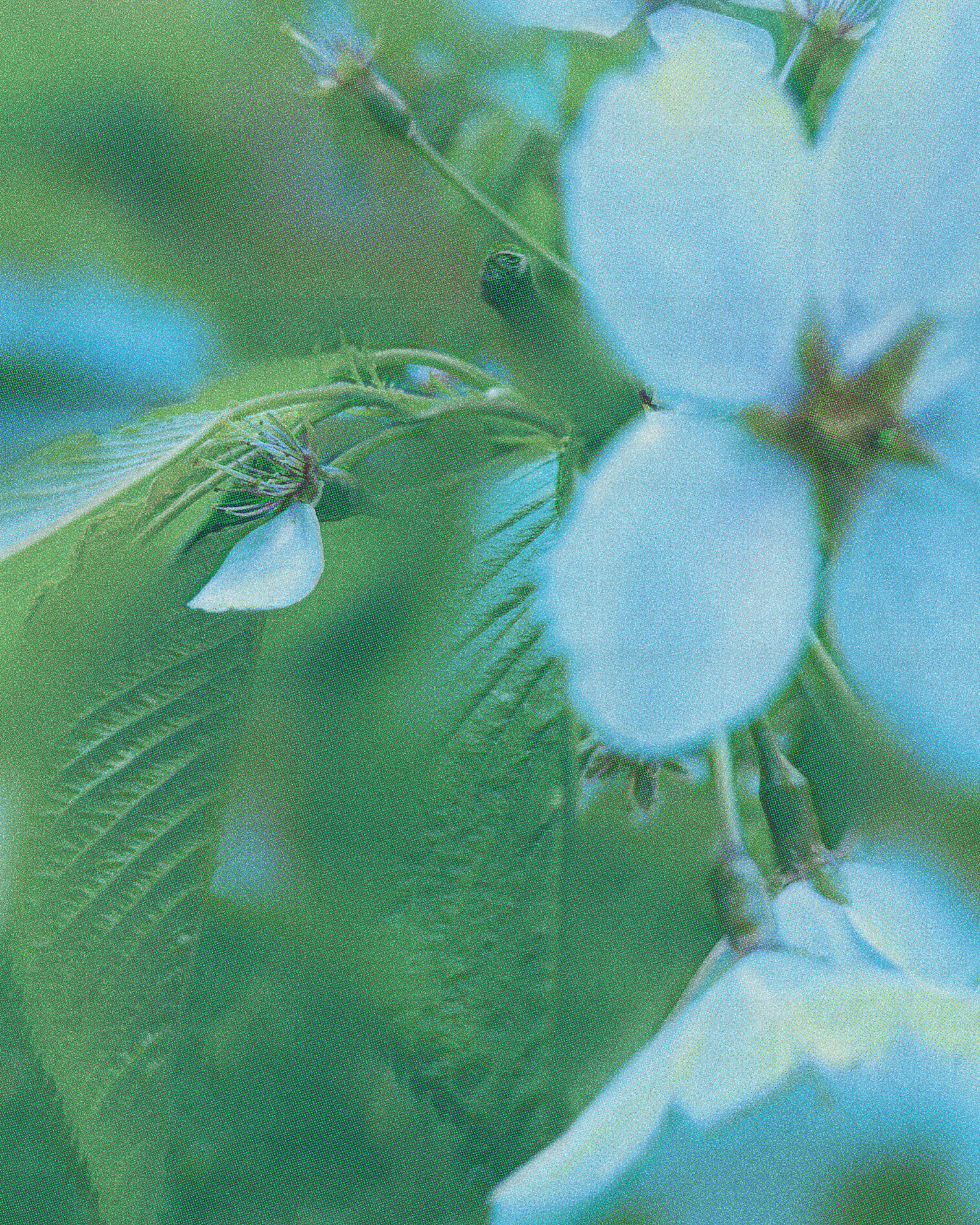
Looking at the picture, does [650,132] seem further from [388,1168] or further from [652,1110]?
[388,1168]

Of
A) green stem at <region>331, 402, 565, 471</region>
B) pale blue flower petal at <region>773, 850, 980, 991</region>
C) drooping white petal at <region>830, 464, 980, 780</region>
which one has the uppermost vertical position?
green stem at <region>331, 402, 565, 471</region>

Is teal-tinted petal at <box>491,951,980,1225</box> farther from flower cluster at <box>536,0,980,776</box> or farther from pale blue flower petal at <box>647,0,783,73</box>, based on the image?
pale blue flower petal at <box>647,0,783,73</box>

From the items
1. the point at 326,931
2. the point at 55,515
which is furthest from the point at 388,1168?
the point at 55,515

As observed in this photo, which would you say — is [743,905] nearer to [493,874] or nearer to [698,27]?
[493,874]

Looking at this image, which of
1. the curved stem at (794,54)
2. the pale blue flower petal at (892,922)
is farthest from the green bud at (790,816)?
the curved stem at (794,54)

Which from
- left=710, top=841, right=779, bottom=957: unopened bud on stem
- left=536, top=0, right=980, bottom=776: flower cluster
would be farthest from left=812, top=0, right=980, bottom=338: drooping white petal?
left=710, top=841, right=779, bottom=957: unopened bud on stem

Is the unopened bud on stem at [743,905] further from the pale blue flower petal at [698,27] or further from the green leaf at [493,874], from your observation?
the pale blue flower petal at [698,27]

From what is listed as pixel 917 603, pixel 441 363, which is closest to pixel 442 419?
pixel 441 363
